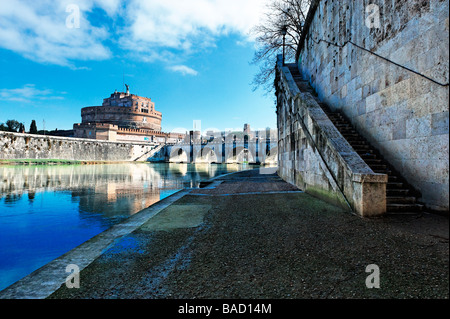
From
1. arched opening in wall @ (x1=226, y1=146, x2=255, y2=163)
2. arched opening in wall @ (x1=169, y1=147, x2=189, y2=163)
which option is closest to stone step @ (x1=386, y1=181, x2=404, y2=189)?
arched opening in wall @ (x1=226, y1=146, x2=255, y2=163)

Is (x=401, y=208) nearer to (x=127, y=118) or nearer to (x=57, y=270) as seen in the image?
(x=57, y=270)

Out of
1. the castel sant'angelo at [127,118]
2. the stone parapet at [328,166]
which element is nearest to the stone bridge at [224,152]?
the castel sant'angelo at [127,118]

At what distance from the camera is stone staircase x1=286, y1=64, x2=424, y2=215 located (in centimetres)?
487

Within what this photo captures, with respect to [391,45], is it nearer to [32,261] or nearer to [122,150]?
Answer: [32,261]

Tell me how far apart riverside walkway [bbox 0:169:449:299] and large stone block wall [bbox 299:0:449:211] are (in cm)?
79

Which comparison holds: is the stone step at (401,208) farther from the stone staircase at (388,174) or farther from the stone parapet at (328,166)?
the stone parapet at (328,166)

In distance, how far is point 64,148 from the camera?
5781 cm

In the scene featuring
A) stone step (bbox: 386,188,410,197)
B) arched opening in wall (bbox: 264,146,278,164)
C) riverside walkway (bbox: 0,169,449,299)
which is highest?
arched opening in wall (bbox: 264,146,278,164)

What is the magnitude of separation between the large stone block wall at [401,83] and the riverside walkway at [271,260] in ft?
2.58

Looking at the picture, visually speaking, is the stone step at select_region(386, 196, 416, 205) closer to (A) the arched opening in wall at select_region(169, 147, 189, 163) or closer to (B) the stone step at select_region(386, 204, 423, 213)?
(B) the stone step at select_region(386, 204, 423, 213)

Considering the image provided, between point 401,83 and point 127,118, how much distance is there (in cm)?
9517

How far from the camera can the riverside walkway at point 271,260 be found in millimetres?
2553

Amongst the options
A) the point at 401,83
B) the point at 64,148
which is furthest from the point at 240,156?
the point at 401,83
